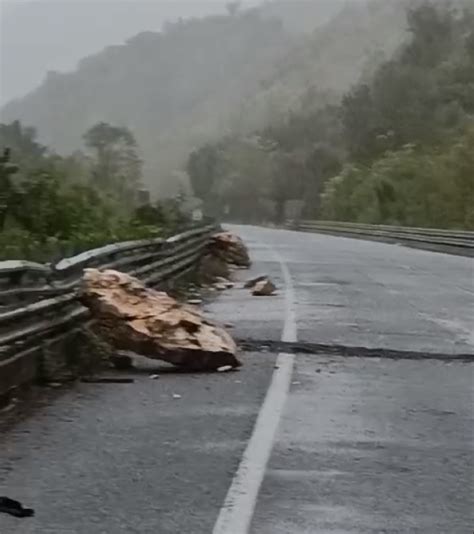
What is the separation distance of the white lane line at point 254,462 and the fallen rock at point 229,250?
59.1 feet

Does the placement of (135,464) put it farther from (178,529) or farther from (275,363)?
(275,363)

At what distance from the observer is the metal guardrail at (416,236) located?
43.4m

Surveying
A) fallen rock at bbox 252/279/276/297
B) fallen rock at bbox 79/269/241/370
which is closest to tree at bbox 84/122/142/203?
fallen rock at bbox 252/279/276/297

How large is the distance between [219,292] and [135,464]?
1535cm

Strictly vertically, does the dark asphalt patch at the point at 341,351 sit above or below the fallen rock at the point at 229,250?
above

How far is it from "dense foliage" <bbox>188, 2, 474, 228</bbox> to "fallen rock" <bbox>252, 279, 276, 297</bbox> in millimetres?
43789

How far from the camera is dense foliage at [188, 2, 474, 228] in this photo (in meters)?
73.4

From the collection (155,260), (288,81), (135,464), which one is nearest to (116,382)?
(135,464)

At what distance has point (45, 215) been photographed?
20.8m

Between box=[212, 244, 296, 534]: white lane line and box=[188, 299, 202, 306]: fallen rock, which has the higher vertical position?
box=[212, 244, 296, 534]: white lane line

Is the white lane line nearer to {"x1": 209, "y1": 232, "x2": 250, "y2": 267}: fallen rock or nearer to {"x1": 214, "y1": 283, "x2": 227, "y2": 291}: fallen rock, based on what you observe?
{"x1": 214, "y1": 283, "x2": 227, "y2": 291}: fallen rock

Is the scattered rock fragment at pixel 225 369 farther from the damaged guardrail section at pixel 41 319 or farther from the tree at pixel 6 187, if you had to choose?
the tree at pixel 6 187

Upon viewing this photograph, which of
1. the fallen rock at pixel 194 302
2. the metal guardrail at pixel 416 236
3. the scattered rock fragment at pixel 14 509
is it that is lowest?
the metal guardrail at pixel 416 236

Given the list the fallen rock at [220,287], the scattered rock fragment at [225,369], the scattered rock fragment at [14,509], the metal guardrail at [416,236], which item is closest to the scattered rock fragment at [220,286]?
the fallen rock at [220,287]
